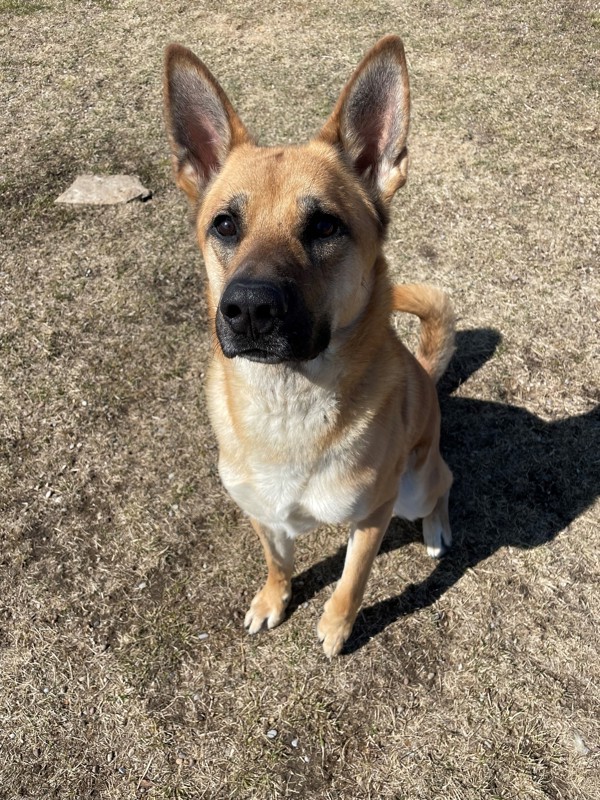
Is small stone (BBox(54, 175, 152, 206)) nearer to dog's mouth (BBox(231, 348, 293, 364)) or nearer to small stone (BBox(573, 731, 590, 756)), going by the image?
dog's mouth (BBox(231, 348, 293, 364))

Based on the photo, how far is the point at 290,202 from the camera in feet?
7.97

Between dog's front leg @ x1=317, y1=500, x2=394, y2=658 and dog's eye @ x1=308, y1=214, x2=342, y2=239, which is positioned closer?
dog's eye @ x1=308, y1=214, x2=342, y2=239

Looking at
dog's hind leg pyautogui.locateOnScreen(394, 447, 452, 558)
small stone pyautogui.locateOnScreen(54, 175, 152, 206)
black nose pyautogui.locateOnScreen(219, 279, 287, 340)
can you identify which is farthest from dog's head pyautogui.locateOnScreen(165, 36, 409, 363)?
small stone pyautogui.locateOnScreen(54, 175, 152, 206)

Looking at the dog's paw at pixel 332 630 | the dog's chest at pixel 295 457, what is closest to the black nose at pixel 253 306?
the dog's chest at pixel 295 457

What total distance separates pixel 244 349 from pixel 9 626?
93.7 inches

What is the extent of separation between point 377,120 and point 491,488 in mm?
2465

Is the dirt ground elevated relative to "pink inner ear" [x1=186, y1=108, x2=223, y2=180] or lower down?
lower down

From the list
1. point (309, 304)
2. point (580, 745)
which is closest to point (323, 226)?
point (309, 304)

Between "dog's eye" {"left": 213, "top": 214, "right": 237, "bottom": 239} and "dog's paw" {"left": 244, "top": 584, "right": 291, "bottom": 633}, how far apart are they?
1.94 m

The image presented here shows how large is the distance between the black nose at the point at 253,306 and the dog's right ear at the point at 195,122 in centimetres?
97

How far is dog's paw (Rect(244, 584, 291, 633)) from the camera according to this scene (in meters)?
3.29

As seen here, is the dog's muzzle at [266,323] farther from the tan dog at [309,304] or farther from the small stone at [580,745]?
the small stone at [580,745]

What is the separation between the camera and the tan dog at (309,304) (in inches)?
91.0

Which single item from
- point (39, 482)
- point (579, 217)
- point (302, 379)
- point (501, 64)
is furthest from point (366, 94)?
point (501, 64)
